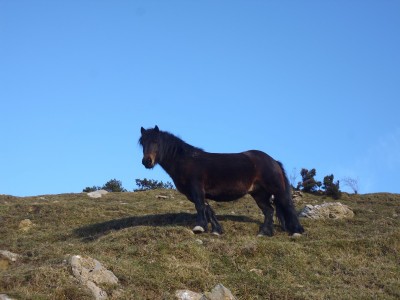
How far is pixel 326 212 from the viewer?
57.5ft

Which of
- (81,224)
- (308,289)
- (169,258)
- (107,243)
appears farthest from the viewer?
(81,224)

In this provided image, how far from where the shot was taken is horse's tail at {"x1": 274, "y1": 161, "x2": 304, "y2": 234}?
1480cm

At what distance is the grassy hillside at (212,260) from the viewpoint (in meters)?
9.34

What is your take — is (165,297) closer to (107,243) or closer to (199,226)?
(107,243)

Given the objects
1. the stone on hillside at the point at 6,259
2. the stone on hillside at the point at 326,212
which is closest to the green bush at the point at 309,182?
the stone on hillside at the point at 326,212

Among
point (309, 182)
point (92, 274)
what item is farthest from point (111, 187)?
point (92, 274)

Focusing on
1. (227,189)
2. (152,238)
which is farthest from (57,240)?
(227,189)

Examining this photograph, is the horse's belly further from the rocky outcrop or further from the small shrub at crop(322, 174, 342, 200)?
the small shrub at crop(322, 174, 342, 200)

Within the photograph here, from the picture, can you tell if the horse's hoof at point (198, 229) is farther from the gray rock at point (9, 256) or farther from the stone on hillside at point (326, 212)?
the stone on hillside at point (326, 212)

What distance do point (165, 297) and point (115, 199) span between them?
50.1 feet

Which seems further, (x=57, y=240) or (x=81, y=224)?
(x=81, y=224)

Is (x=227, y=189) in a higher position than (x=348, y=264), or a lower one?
higher

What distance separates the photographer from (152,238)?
1266cm

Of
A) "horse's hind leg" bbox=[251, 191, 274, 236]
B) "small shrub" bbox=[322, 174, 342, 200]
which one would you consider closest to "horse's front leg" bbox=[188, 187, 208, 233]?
"horse's hind leg" bbox=[251, 191, 274, 236]
